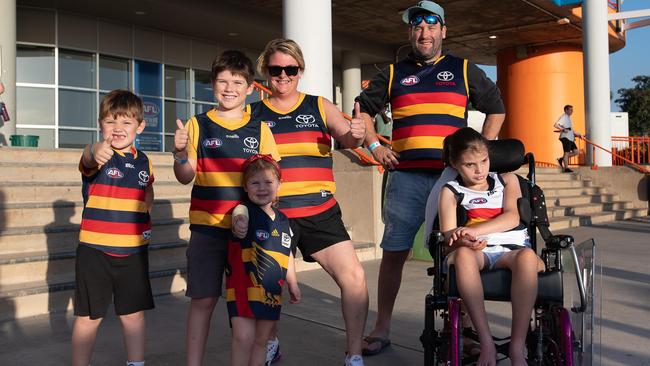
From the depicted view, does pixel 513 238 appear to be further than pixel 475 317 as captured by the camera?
Yes

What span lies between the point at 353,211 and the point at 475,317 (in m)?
4.93

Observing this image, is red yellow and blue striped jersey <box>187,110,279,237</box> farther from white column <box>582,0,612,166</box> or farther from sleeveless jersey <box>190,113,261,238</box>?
white column <box>582,0,612,166</box>

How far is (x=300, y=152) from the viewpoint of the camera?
3.20 meters

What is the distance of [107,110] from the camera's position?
3.07 meters

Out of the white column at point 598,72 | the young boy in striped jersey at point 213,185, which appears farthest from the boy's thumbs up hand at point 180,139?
the white column at point 598,72

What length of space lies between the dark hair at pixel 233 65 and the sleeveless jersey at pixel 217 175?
0.86 feet

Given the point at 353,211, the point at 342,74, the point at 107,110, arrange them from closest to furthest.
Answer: the point at 107,110
the point at 353,211
the point at 342,74

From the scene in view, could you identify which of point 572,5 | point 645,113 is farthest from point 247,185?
point 645,113

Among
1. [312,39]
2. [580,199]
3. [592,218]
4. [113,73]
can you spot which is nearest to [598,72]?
[580,199]

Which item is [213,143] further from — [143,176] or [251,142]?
[143,176]

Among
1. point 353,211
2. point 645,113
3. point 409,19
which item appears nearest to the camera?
point 409,19

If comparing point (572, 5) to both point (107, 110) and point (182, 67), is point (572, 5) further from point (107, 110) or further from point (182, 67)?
point (107, 110)

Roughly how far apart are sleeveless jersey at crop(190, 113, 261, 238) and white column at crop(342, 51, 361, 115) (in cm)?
1613

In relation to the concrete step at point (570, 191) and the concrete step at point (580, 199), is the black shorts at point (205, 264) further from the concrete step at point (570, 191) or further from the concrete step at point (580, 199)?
the concrete step at point (570, 191)
